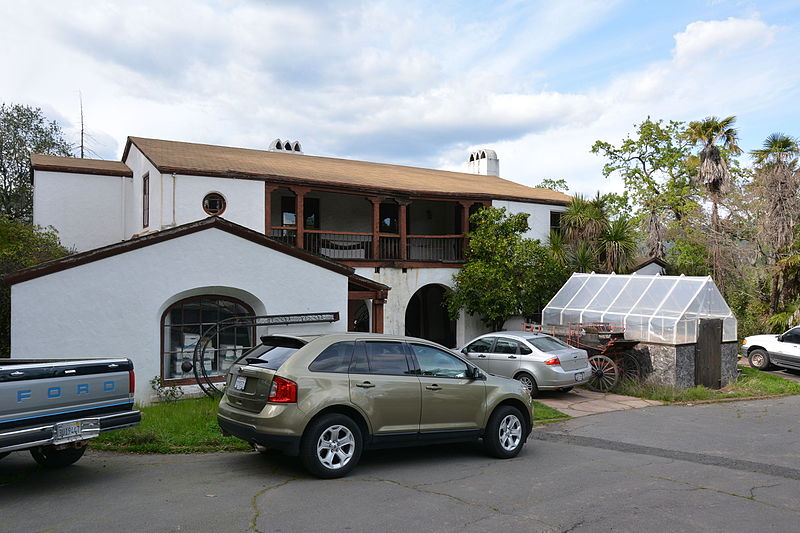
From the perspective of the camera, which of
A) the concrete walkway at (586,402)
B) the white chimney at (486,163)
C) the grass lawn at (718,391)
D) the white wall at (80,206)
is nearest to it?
the concrete walkway at (586,402)

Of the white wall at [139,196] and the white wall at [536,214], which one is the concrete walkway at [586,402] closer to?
the white wall at [536,214]

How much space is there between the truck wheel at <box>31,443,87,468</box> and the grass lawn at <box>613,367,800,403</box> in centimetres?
1172

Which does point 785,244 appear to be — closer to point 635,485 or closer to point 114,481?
point 635,485

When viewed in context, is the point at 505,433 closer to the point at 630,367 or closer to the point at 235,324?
the point at 235,324

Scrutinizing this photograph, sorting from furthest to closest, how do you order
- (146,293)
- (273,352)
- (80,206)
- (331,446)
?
(80,206), (146,293), (273,352), (331,446)

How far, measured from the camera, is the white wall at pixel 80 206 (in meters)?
19.3

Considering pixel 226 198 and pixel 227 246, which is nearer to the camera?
pixel 227 246

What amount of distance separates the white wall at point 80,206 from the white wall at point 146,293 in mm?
9642

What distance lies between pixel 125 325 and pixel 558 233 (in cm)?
1608

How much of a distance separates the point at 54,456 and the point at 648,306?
13.8 metres

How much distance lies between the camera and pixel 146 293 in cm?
1139

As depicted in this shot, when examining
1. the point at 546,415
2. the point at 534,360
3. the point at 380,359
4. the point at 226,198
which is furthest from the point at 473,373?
the point at 226,198

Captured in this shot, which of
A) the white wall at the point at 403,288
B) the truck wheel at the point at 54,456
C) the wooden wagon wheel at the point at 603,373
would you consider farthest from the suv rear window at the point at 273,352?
the white wall at the point at 403,288

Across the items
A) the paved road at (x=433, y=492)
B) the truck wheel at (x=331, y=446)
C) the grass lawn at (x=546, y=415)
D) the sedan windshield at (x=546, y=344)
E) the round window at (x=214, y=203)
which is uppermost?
the round window at (x=214, y=203)
